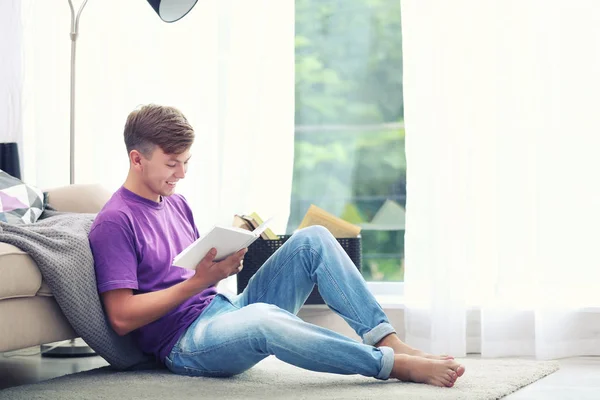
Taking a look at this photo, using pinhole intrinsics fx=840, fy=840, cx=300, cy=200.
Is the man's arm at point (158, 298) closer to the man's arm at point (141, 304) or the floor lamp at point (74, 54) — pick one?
the man's arm at point (141, 304)

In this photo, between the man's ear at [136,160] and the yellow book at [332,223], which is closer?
the man's ear at [136,160]

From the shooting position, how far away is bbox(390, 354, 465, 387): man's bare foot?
6.78 feet

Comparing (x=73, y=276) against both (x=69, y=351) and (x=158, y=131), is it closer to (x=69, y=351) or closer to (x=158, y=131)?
(x=158, y=131)

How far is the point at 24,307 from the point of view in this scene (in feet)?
7.21

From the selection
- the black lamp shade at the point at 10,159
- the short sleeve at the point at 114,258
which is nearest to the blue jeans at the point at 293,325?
the short sleeve at the point at 114,258

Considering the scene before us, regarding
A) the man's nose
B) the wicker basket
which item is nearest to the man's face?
the man's nose

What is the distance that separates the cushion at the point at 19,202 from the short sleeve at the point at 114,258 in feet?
2.19

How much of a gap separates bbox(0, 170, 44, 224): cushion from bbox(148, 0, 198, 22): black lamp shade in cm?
79

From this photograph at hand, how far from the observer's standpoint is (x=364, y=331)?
221 centimetres

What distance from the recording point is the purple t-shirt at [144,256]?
2174 mm

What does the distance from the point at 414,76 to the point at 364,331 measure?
141 centimetres

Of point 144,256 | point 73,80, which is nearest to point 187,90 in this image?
point 73,80

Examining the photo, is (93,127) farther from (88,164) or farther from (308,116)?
(308,116)

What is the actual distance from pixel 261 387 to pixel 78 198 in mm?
1218
